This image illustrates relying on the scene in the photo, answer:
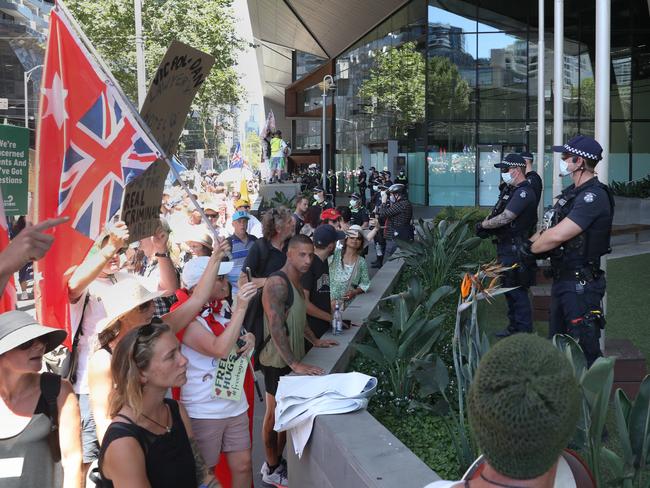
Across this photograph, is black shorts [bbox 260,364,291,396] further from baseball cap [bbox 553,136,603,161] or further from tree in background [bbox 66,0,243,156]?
tree in background [bbox 66,0,243,156]

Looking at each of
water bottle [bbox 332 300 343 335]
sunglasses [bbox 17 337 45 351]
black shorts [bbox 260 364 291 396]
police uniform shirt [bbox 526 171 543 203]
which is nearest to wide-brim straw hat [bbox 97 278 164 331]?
sunglasses [bbox 17 337 45 351]

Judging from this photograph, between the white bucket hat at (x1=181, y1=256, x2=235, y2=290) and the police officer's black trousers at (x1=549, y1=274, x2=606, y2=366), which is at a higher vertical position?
the white bucket hat at (x1=181, y1=256, x2=235, y2=290)

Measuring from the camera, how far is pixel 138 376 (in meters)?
3.44

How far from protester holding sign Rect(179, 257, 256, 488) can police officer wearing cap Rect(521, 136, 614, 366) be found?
7.92ft

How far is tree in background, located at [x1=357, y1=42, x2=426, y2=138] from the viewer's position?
32.8m

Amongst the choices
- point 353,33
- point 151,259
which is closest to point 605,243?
point 151,259

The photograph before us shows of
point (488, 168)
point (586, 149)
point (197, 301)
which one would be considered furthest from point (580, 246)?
point (488, 168)

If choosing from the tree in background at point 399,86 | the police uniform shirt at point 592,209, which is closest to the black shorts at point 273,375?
the police uniform shirt at point 592,209

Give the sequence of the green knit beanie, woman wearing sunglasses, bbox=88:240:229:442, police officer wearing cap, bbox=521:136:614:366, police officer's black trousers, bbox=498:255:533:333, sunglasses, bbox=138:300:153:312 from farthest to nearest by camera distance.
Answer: police officer's black trousers, bbox=498:255:533:333, police officer wearing cap, bbox=521:136:614:366, sunglasses, bbox=138:300:153:312, woman wearing sunglasses, bbox=88:240:229:442, the green knit beanie

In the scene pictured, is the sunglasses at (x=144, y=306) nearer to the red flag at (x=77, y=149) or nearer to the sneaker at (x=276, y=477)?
the red flag at (x=77, y=149)

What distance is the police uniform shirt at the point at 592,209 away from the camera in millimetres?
5621

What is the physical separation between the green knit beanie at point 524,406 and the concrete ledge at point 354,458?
6.71 feet

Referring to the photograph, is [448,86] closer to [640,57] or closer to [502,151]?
[502,151]

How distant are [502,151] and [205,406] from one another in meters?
28.1
